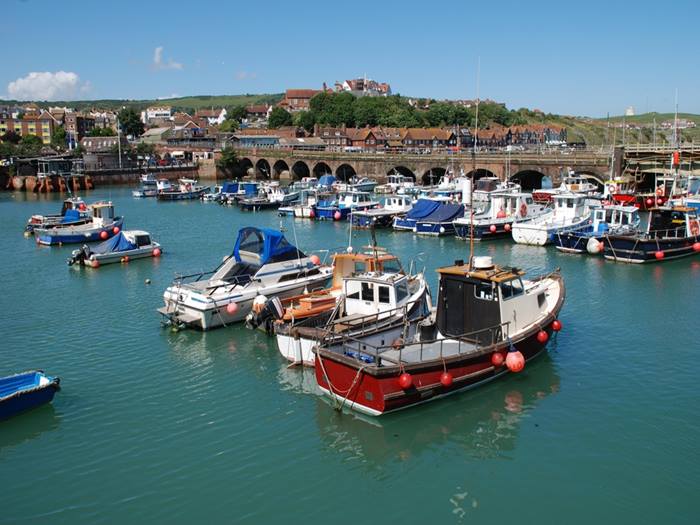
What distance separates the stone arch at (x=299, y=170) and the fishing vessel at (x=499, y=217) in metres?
60.8

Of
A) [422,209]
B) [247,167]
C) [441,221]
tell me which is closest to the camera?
[441,221]

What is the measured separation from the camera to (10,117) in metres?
186

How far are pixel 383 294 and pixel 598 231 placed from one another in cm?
2508

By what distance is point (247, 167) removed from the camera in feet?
392

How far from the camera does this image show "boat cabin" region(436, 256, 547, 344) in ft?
63.4

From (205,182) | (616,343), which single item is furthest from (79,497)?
(205,182)

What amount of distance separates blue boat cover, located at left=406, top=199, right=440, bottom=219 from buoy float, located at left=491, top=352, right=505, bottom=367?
33.6m

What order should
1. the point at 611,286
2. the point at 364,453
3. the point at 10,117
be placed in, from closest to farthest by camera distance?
the point at 364,453 < the point at 611,286 < the point at 10,117

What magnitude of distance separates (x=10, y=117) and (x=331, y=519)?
205 meters

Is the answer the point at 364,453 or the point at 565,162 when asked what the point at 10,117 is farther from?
the point at 364,453

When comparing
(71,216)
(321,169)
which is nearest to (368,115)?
(321,169)

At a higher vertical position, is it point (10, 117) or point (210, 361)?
point (10, 117)

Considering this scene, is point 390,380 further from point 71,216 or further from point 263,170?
point 263,170

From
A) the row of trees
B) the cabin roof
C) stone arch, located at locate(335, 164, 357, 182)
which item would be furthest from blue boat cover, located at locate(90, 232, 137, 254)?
the row of trees
